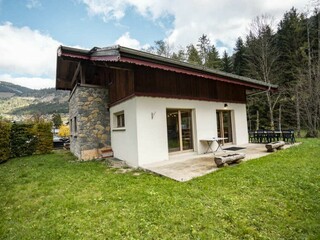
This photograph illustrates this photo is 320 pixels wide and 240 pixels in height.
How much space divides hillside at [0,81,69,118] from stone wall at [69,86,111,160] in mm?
69084

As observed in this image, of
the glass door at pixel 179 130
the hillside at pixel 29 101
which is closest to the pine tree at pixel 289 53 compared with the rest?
the glass door at pixel 179 130

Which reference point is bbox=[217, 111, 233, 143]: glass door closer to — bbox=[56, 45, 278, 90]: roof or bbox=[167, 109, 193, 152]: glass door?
bbox=[167, 109, 193, 152]: glass door

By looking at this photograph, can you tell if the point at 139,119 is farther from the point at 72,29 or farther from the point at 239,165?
the point at 72,29

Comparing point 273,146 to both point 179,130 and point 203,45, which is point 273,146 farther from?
point 203,45

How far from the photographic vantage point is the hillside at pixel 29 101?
79688 millimetres

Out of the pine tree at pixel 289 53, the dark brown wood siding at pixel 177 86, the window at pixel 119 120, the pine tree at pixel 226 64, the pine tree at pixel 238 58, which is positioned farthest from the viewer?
the pine tree at pixel 226 64

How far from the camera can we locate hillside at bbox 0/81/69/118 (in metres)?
79.7

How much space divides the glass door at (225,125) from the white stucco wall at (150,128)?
1045mm

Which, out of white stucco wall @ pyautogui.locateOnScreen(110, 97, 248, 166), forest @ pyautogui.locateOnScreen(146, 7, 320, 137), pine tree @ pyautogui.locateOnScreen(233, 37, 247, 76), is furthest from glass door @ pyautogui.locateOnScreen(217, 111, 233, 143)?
pine tree @ pyautogui.locateOnScreen(233, 37, 247, 76)

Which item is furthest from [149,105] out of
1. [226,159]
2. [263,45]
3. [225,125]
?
[263,45]

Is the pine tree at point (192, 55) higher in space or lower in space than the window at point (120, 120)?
higher

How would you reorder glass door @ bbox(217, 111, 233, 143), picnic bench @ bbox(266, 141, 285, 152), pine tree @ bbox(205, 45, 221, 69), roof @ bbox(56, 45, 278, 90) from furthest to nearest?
pine tree @ bbox(205, 45, 221, 69) → glass door @ bbox(217, 111, 233, 143) → picnic bench @ bbox(266, 141, 285, 152) → roof @ bbox(56, 45, 278, 90)

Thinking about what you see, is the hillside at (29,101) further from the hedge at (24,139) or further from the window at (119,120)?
the window at (119,120)

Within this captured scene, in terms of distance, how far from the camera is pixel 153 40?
26922 millimetres
